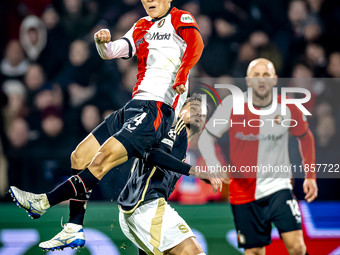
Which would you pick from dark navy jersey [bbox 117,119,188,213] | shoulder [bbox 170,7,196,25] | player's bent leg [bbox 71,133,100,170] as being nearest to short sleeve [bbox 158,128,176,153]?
dark navy jersey [bbox 117,119,188,213]

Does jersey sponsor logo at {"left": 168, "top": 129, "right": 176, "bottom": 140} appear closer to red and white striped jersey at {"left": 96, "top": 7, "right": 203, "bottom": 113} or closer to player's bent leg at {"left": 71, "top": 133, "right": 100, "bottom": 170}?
red and white striped jersey at {"left": 96, "top": 7, "right": 203, "bottom": 113}

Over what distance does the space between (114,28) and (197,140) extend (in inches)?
65.7

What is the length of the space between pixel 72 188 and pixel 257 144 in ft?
5.45

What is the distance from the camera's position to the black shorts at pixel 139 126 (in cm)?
254

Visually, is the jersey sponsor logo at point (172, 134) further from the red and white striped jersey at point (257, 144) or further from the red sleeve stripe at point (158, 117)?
the red and white striped jersey at point (257, 144)

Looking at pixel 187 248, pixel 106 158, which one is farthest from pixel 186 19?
pixel 187 248

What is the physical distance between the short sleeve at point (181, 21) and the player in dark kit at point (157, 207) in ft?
2.48

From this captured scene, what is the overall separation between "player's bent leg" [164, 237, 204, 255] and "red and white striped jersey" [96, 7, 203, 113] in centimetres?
98

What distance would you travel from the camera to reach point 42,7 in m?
4.34

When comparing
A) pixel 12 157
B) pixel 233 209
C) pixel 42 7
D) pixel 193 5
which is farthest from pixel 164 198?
pixel 42 7

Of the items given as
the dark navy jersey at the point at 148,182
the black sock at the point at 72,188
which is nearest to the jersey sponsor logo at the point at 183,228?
the dark navy jersey at the point at 148,182

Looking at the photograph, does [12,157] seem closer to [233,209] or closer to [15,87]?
[15,87]

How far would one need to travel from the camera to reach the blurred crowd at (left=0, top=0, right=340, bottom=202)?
3834 millimetres

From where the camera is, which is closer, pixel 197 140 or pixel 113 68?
pixel 197 140
